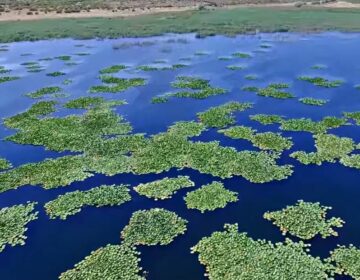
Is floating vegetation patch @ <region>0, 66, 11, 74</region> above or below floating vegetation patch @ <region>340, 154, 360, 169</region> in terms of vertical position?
above

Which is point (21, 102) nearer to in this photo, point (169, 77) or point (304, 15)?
point (169, 77)

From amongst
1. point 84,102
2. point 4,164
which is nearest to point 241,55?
point 84,102

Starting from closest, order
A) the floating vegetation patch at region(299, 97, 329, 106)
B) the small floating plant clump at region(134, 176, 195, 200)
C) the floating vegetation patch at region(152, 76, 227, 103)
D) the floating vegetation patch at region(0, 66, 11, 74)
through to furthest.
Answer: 1. the small floating plant clump at region(134, 176, 195, 200)
2. the floating vegetation patch at region(299, 97, 329, 106)
3. the floating vegetation patch at region(152, 76, 227, 103)
4. the floating vegetation patch at region(0, 66, 11, 74)

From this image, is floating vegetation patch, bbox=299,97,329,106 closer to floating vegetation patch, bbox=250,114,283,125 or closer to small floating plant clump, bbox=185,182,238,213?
floating vegetation patch, bbox=250,114,283,125

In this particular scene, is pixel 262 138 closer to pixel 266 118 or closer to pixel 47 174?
pixel 266 118

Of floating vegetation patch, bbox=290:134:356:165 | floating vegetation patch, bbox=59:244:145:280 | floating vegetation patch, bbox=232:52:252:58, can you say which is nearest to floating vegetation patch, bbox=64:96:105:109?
floating vegetation patch, bbox=290:134:356:165

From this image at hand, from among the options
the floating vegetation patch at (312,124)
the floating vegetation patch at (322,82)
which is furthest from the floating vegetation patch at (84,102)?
the floating vegetation patch at (322,82)

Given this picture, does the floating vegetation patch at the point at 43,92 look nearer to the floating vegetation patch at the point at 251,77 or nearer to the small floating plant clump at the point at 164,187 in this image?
the floating vegetation patch at the point at 251,77
